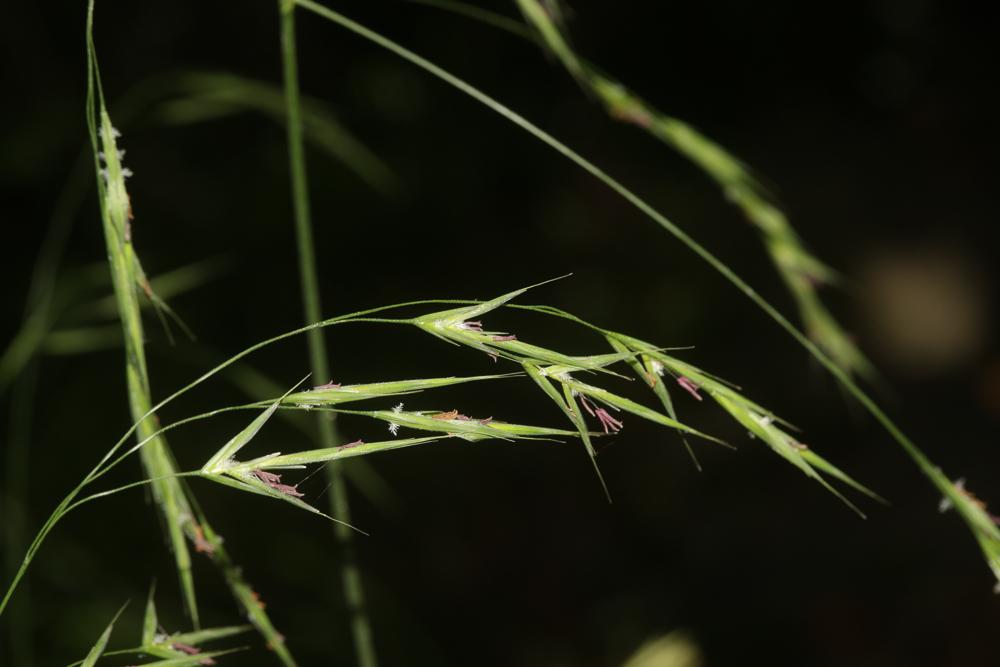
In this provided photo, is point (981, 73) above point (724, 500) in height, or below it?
above

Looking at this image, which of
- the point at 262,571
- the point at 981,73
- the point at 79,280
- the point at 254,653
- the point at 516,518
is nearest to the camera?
the point at 79,280

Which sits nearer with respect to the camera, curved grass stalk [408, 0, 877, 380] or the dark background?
curved grass stalk [408, 0, 877, 380]

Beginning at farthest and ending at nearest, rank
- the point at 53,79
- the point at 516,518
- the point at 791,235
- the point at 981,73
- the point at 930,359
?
the point at 981,73, the point at 930,359, the point at 516,518, the point at 53,79, the point at 791,235

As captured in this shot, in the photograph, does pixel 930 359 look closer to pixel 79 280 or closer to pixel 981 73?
pixel 981 73

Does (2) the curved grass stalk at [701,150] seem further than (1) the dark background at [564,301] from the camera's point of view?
No

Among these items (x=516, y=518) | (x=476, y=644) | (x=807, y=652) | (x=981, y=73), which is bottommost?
(x=807, y=652)

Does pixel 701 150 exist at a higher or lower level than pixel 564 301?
lower

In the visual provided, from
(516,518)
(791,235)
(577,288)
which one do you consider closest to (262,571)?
(516,518)

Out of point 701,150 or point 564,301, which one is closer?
point 701,150
